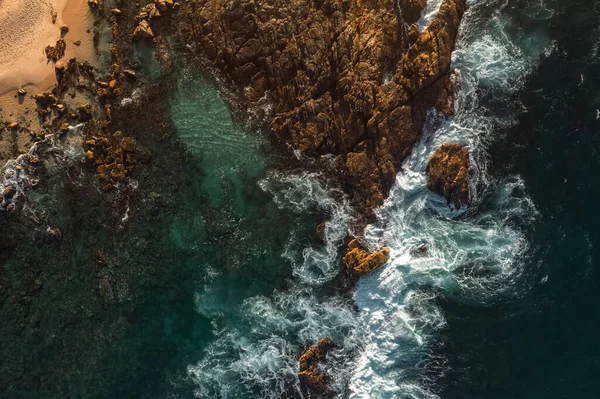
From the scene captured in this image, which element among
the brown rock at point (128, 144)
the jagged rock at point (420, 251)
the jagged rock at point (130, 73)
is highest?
the jagged rock at point (130, 73)

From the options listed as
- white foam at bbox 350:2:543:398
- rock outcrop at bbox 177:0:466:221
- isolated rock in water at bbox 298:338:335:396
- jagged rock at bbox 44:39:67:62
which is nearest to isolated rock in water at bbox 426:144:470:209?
white foam at bbox 350:2:543:398

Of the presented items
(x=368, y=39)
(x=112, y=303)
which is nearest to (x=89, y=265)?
(x=112, y=303)

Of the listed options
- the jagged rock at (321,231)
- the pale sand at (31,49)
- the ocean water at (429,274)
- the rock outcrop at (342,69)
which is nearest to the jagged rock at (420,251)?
the ocean water at (429,274)

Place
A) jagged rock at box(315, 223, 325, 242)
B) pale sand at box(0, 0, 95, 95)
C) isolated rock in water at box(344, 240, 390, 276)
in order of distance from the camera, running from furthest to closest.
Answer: pale sand at box(0, 0, 95, 95) < jagged rock at box(315, 223, 325, 242) < isolated rock in water at box(344, 240, 390, 276)

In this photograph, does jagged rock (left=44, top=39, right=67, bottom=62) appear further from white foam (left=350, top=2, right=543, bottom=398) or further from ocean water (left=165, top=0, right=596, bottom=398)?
white foam (left=350, top=2, right=543, bottom=398)

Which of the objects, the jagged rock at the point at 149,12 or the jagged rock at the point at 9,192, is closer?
the jagged rock at the point at 9,192

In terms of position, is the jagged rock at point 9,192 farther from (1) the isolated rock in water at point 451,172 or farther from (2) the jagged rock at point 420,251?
(1) the isolated rock in water at point 451,172

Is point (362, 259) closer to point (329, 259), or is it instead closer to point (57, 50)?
point (329, 259)
